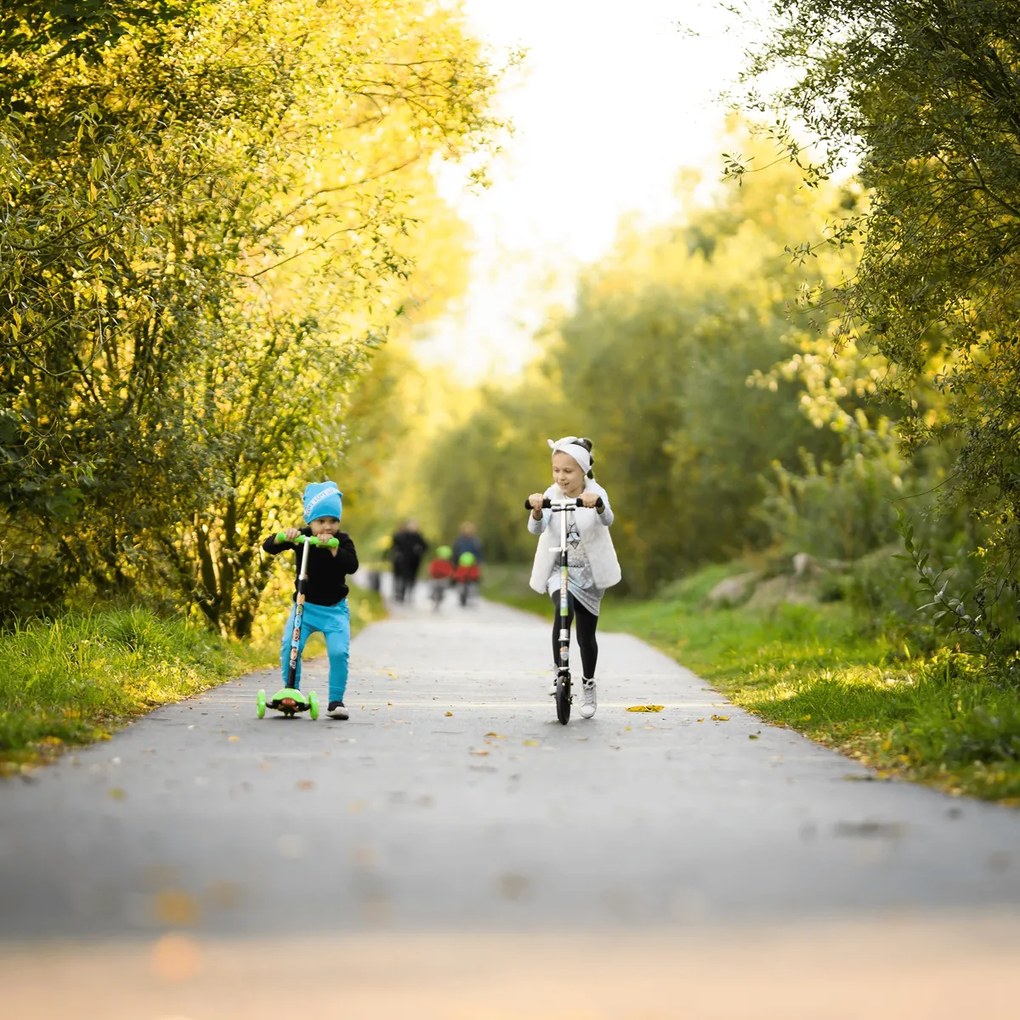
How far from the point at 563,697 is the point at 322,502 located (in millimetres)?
2362

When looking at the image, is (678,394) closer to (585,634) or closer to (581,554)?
(581,554)

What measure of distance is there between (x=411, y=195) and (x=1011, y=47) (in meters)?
6.93

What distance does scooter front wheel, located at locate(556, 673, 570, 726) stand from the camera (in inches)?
460

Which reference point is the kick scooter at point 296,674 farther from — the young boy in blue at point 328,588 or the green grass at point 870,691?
the green grass at point 870,691

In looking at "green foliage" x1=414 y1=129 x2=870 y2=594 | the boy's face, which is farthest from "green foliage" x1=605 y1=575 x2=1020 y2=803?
"green foliage" x1=414 y1=129 x2=870 y2=594

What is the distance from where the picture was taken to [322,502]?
40.8 ft

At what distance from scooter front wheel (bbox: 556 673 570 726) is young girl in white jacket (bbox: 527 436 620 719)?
1.87ft

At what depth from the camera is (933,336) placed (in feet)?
58.5

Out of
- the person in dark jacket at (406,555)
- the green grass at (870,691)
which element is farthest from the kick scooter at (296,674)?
the person in dark jacket at (406,555)

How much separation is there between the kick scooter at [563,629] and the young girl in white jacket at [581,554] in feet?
0.42

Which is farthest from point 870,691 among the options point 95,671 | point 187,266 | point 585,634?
point 187,266

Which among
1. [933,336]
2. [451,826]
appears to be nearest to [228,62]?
[933,336]

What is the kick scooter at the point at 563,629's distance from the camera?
11.7 m

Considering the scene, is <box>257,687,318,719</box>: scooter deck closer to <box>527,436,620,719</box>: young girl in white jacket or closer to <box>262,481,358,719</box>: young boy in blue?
<box>262,481,358,719</box>: young boy in blue
